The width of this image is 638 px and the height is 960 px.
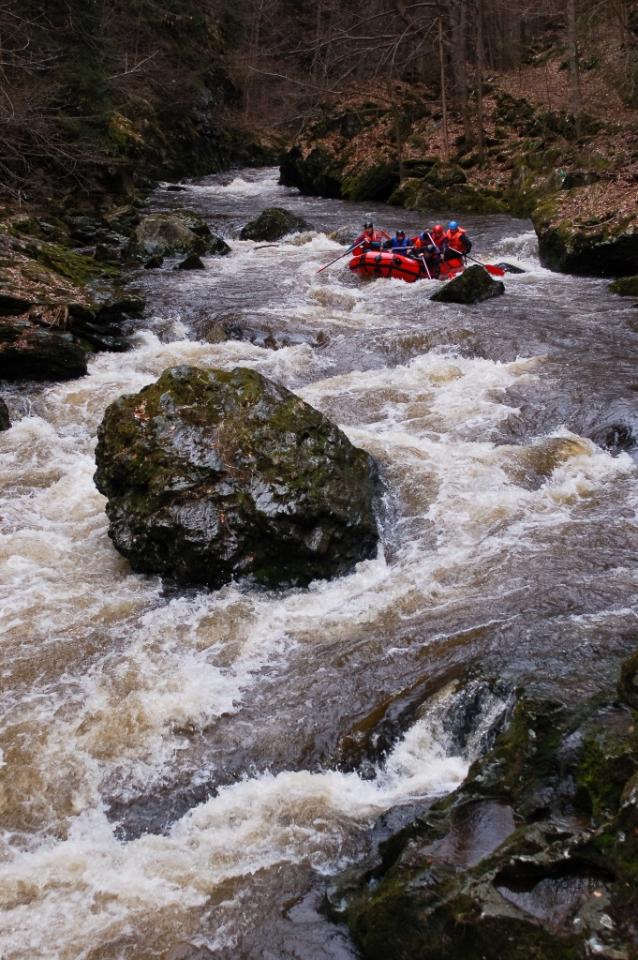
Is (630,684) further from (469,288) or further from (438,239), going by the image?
(438,239)

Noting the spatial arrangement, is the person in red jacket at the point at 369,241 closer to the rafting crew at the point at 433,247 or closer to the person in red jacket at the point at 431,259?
the rafting crew at the point at 433,247

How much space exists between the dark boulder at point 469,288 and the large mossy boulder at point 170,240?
5.92 metres

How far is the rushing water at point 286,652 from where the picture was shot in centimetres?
320

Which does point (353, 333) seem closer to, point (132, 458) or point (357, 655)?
point (132, 458)

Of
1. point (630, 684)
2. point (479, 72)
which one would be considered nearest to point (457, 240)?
point (479, 72)

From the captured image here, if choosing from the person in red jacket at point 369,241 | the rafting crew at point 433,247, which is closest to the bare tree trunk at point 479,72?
the person in red jacket at point 369,241

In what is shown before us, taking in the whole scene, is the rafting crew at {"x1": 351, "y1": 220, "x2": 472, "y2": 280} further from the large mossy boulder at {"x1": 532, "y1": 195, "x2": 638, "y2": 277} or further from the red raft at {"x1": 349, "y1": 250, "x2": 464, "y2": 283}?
the large mossy boulder at {"x1": 532, "y1": 195, "x2": 638, "y2": 277}

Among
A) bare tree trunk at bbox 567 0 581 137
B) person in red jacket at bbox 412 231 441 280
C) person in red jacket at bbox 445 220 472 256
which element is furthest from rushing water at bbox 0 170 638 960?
bare tree trunk at bbox 567 0 581 137

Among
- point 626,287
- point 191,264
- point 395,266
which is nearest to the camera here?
point 626,287

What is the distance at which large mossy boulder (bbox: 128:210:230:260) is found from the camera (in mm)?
14898

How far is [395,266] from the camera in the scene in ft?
43.3

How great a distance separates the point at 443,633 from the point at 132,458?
2.87m

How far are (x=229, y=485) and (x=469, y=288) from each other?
24.0 ft

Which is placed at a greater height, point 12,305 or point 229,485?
point 12,305
